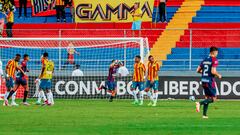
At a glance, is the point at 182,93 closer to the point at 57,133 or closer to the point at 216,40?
the point at 216,40

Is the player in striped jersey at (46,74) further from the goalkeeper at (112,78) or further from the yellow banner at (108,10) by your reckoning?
the yellow banner at (108,10)

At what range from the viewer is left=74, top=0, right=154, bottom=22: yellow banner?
4734cm

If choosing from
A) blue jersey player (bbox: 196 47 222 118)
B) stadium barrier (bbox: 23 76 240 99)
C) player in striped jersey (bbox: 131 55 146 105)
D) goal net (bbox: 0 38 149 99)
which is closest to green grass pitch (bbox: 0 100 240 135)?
blue jersey player (bbox: 196 47 222 118)

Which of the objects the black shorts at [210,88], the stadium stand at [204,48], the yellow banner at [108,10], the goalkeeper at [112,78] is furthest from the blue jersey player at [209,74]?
the yellow banner at [108,10]

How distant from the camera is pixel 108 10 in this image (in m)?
47.7

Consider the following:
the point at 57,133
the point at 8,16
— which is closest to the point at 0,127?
the point at 57,133

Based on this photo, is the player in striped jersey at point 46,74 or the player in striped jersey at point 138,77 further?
the player in striped jersey at point 138,77

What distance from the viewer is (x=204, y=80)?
85.8 feet

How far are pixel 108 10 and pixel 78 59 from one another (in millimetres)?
6131

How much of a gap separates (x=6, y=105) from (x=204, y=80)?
10.7 metres

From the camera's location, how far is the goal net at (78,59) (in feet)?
135

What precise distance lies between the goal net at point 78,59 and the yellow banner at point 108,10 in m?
4.28

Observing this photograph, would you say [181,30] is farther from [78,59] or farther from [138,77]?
[138,77]

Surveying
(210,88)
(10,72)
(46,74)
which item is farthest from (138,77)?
(210,88)
